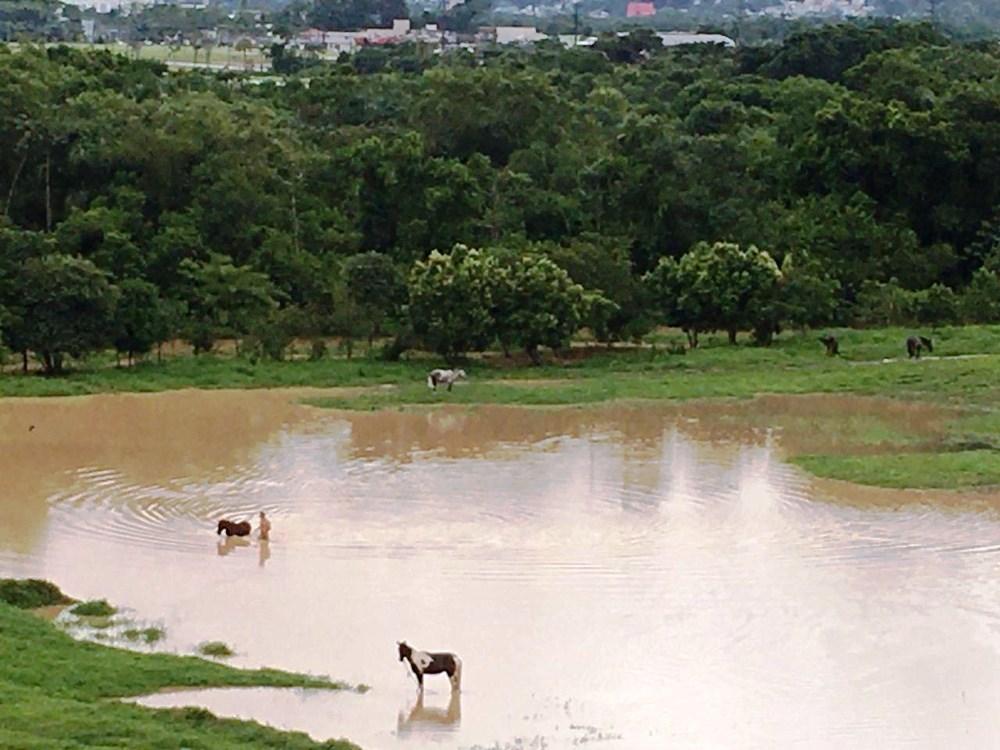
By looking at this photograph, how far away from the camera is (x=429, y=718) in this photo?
1227cm

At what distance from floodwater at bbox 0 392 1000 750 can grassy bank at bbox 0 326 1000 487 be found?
697mm

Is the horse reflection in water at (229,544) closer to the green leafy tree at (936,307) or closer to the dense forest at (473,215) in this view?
the dense forest at (473,215)

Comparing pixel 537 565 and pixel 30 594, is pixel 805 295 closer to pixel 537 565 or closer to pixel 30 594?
pixel 537 565

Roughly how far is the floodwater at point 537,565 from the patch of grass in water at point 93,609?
178 mm

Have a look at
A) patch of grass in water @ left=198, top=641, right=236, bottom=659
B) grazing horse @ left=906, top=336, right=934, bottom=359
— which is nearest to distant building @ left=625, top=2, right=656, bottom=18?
grazing horse @ left=906, top=336, right=934, bottom=359

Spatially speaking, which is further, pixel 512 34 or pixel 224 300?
pixel 512 34

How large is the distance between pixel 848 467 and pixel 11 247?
12179mm

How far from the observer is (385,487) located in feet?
63.9

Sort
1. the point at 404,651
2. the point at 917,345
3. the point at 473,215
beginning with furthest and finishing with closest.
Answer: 1. the point at 473,215
2. the point at 917,345
3. the point at 404,651

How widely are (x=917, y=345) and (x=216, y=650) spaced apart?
51.8ft

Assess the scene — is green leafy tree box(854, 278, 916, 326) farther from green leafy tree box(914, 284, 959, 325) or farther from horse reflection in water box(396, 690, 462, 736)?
horse reflection in water box(396, 690, 462, 736)

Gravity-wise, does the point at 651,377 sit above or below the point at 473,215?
below

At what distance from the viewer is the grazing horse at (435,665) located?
41.4 ft

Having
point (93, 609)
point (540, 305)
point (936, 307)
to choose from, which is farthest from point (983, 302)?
point (93, 609)
